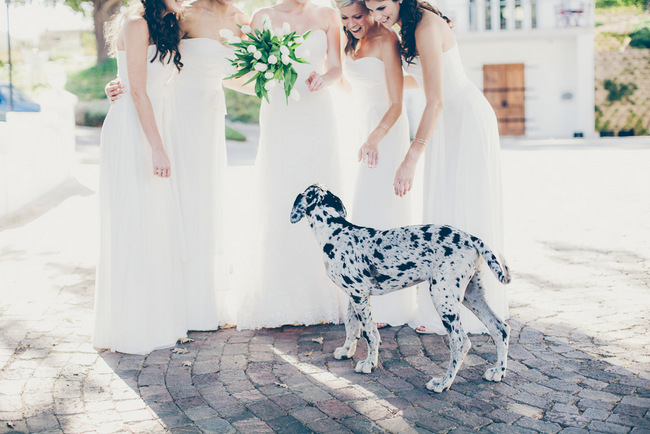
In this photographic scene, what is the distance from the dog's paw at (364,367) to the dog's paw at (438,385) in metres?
0.44

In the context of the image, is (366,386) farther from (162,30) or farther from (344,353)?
(162,30)

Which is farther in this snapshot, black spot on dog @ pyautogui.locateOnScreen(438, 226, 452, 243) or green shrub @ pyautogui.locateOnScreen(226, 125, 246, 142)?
green shrub @ pyautogui.locateOnScreen(226, 125, 246, 142)

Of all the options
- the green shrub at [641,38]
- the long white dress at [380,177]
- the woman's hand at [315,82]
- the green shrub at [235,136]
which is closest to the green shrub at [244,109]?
the green shrub at [235,136]

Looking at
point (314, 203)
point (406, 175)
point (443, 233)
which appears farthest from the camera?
point (406, 175)

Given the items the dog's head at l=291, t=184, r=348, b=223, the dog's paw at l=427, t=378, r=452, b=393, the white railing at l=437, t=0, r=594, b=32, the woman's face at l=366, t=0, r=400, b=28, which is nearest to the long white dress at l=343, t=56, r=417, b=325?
the woman's face at l=366, t=0, r=400, b=28

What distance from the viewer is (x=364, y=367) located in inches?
174

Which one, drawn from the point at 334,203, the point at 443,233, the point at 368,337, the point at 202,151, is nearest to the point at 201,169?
the point at 202,151

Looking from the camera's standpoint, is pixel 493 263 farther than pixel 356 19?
No

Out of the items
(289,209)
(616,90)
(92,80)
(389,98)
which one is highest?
(92,80)

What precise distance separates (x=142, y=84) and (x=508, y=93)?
27740 millimetres

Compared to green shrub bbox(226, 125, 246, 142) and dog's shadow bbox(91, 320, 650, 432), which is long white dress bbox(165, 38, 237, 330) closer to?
dog's shadow bbox(91, 320, 650, 432)

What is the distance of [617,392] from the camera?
13.2ft

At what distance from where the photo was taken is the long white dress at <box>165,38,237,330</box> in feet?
16.7

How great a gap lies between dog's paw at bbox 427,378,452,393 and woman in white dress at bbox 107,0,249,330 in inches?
76.7
